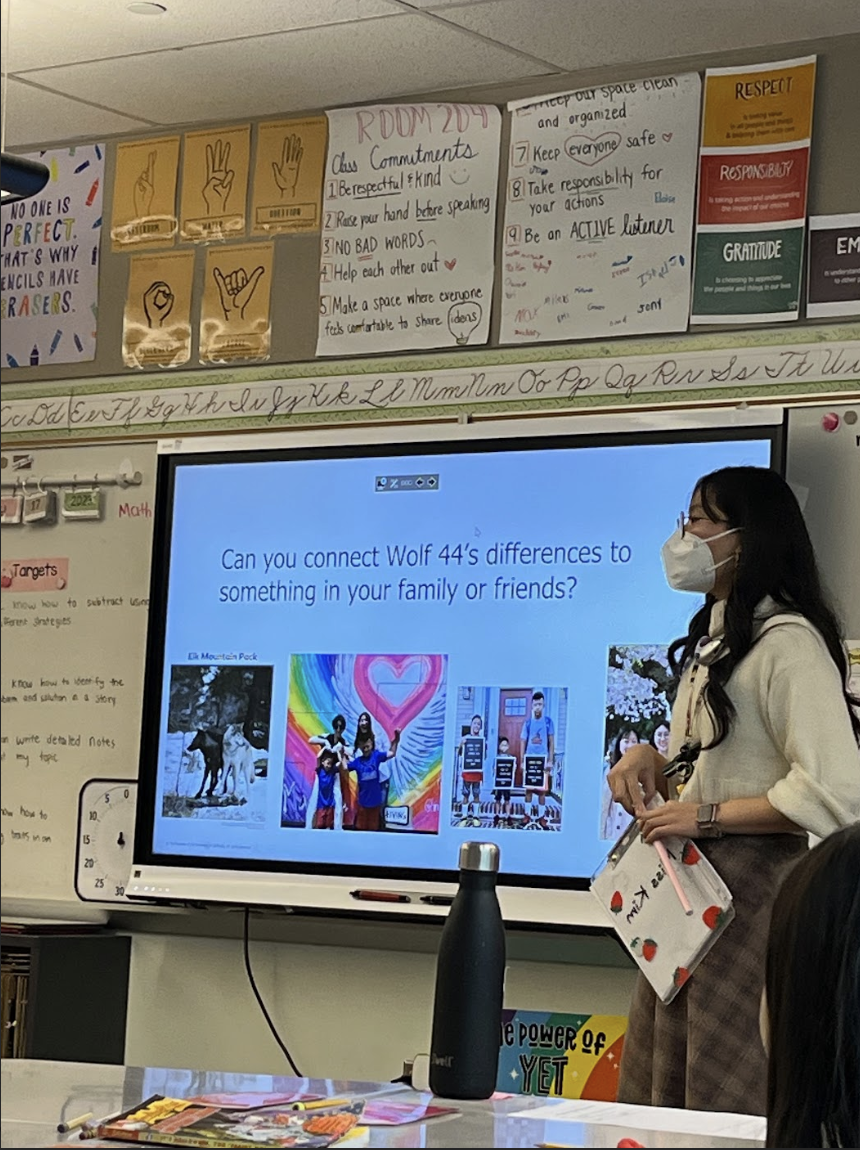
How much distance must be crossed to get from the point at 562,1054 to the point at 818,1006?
93.9 inches

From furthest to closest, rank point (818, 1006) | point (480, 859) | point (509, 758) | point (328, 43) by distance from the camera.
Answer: point (328, 43)
point (509, 758)
point (480, 859)
point (818, 1006)

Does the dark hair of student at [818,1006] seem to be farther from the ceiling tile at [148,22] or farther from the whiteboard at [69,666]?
the whiteboard at [69,666]

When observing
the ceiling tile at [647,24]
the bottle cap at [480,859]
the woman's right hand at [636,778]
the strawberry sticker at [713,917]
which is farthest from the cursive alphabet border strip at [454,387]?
the bottle cap at [480,859]

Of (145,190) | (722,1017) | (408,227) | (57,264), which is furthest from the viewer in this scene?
(57,264)

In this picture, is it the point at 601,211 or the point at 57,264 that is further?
the point at 57,264

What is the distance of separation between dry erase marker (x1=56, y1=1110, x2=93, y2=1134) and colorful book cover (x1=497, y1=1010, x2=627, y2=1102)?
2.20 meters

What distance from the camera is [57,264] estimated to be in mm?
4664

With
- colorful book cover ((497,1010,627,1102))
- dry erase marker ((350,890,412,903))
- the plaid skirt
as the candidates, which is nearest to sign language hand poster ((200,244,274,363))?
dry erase marker ((350,890,412,903))

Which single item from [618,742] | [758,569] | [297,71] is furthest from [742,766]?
[297,71]

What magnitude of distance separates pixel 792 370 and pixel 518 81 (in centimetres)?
96

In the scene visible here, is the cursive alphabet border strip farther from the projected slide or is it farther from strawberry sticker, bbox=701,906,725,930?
strawberry sticker, bbox=701,906,725,930

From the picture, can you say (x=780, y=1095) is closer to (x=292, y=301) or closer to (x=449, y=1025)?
(x=449, y=1025)

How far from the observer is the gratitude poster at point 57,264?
15.1ft

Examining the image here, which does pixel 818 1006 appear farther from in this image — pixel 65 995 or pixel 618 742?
pixel 65 995
